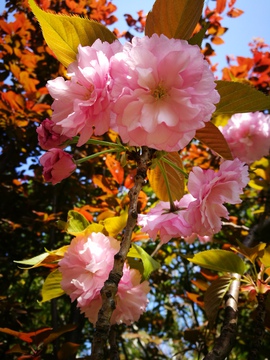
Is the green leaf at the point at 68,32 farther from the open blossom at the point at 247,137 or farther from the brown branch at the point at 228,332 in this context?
the open blossom at the point at 247,137

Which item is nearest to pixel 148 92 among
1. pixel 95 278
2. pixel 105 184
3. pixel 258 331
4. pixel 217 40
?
pixel 95 278

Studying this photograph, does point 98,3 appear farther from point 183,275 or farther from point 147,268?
point 147,268

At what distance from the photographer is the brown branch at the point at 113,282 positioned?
492mm

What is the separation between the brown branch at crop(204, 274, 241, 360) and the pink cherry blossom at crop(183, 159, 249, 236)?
320 millimetres

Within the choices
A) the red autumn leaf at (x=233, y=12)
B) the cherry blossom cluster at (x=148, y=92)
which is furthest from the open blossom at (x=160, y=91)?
the red autumn leaf at (x=233, y=12)

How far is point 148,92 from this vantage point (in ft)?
1.84

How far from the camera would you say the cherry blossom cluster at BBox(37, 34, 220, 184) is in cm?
56

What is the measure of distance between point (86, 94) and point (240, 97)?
13.5 inches

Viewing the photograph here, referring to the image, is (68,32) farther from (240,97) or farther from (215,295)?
(215,295)

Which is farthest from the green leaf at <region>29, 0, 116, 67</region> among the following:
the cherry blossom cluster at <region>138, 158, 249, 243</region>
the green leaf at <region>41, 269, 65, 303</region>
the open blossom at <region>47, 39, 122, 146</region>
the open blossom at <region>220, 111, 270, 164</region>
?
the open blossom at <region>220, 111, 270, 164</region>

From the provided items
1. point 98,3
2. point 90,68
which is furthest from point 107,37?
point 98,3

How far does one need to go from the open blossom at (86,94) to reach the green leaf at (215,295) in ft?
2.24

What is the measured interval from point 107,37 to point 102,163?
1.36 metres

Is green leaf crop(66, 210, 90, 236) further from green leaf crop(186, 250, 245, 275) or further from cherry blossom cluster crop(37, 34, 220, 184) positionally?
cherry blossom cluster crop(37, 34, 220, 184)
